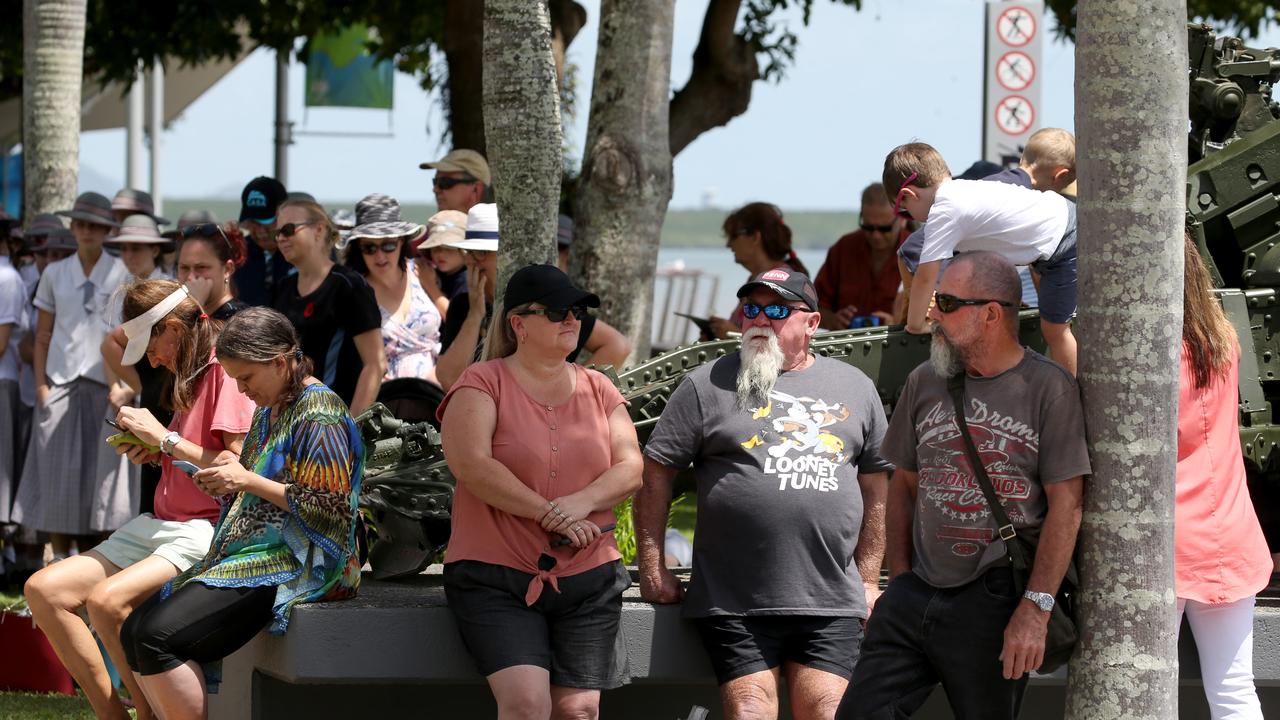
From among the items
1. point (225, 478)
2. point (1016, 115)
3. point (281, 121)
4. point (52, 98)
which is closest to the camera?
point (225, 478)

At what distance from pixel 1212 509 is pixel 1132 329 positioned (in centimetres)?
82

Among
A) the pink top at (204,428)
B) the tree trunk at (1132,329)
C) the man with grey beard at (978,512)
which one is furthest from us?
the pink top at (204,428)

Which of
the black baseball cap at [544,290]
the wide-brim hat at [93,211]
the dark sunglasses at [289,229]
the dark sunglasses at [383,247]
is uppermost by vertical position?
the wide-brim hat at [93,211]

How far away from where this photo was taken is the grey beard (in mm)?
4598

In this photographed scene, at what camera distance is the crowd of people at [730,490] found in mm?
4574

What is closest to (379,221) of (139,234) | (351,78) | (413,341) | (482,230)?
(413,341)

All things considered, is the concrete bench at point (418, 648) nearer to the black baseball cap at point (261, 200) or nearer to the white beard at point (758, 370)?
the white beard at point (758, 370)

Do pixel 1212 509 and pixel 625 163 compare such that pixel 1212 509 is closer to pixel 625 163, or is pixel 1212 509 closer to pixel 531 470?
pixel 531 470

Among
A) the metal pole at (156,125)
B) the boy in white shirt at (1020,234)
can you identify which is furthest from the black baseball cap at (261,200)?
the metal pole at (156,125)

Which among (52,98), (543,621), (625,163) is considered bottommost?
(543,621)

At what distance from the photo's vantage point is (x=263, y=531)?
220 inches

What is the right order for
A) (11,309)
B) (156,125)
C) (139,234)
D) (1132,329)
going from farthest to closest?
1. (156,125)
2. (11,309)
3. (139,234)
4. (1132,329)

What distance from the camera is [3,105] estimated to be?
82.1 feet

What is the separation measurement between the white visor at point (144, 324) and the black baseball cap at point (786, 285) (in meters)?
2.02
